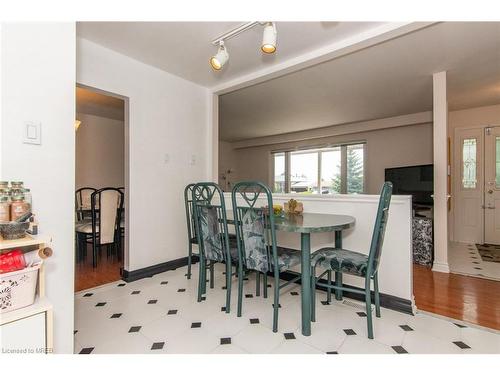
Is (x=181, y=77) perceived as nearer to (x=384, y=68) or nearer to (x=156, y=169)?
(x=156, y=169)

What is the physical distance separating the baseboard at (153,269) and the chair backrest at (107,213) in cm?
74

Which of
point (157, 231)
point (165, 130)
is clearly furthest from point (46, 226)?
point (165, 130)

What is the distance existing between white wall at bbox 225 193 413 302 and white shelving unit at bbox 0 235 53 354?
86.3 inches

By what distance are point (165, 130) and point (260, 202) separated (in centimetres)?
147

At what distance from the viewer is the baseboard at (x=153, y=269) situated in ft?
9.21

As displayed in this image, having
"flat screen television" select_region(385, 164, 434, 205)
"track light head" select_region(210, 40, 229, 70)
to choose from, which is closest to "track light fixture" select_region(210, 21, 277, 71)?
"track light head" select_region(210, 40, 229, 70)

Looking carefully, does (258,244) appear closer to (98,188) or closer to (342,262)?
(342,262)

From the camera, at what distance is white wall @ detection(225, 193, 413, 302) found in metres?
2.14

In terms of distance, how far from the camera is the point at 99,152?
512cm

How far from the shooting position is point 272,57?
2764mm

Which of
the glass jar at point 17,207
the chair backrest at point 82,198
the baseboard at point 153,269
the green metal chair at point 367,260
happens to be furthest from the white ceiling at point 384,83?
the glass jar at point 17,207

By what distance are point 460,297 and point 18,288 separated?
328 centimetres

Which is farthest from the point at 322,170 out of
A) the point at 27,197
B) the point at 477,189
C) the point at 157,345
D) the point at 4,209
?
the point at 4,209

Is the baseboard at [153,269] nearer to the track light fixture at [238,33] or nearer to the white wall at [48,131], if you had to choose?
the white wall at [48,131]
